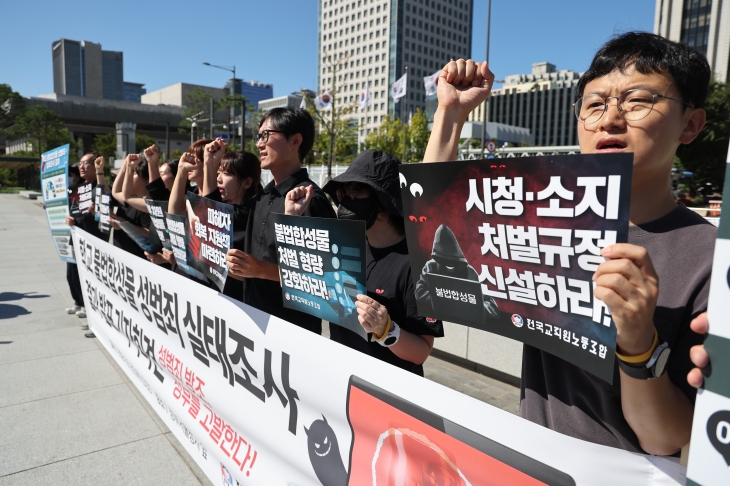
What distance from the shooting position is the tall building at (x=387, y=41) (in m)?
110

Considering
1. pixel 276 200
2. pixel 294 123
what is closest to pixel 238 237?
pixel 276 200

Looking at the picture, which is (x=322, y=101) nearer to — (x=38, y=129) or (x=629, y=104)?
(x=629, y=104)

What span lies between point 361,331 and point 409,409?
500 millimetres

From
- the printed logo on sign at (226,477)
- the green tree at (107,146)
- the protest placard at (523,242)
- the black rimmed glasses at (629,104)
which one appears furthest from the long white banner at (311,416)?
the green tree at (107,146)

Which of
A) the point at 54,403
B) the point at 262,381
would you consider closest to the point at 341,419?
the point at 262,381

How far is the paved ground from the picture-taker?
307cm

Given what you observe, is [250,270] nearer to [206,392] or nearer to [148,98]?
[206,392]

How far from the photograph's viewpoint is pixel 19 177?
197 ft

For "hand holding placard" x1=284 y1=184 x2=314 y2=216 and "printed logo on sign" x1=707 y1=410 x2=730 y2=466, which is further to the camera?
"hand holding placard" x1=284 y1=184 x2=314 y2=216

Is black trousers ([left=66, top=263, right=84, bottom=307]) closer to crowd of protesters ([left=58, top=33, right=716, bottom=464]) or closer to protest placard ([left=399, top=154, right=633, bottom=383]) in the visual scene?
crowd of protesters ([left=58, top=33, right=716, bottom=464])

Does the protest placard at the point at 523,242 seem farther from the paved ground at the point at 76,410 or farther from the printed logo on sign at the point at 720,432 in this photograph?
the paved ground at the point at 76,410

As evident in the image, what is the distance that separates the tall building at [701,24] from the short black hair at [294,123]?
193 ft

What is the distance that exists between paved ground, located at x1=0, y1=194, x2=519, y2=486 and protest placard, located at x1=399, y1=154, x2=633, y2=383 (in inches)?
93.2

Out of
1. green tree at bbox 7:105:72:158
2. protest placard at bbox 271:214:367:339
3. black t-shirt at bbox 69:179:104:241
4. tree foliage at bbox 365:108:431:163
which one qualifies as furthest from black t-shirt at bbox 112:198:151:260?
green tree at bbox 7:105:72:158
